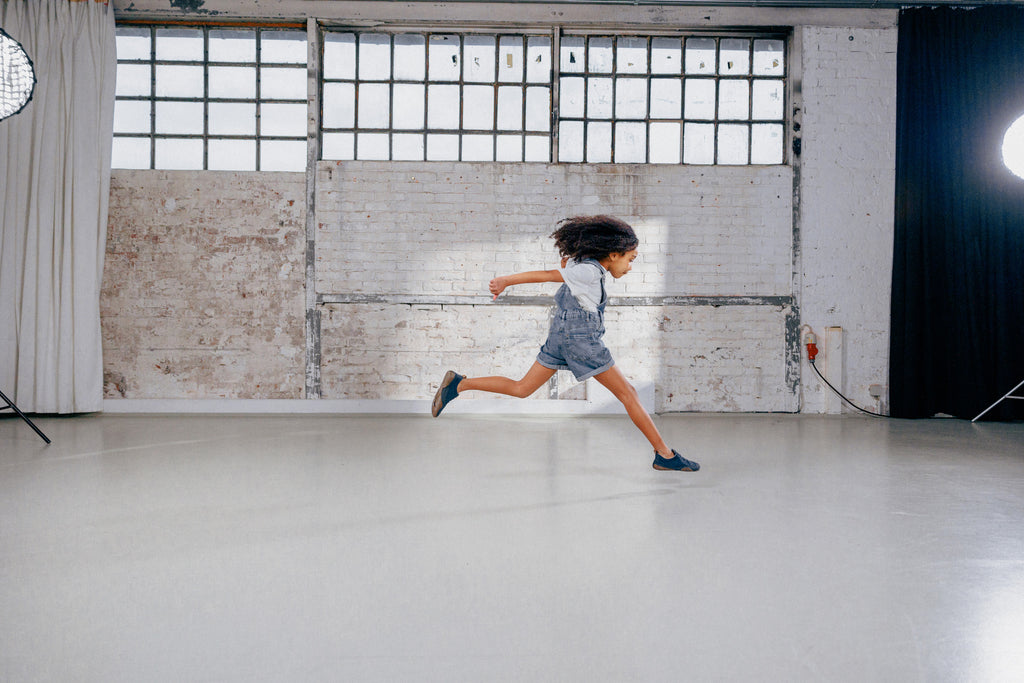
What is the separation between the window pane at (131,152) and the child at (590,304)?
3.68m

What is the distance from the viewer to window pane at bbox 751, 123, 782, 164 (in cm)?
521

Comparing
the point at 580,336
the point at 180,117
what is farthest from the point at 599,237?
the point at 180,117

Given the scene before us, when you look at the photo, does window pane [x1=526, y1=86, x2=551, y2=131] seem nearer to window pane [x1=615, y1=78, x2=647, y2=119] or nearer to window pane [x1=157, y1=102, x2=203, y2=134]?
window pane [x1=615, y1=78, x2=647, y2=119]

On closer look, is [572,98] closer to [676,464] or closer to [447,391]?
[447,391]

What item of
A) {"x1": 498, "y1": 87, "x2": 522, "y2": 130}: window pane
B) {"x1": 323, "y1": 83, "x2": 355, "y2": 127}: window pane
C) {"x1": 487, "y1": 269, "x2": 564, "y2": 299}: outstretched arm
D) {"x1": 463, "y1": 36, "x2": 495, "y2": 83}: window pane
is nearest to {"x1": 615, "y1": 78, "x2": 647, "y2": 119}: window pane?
{"x1": 498, "y1": 87, "x2": 522, "y2": 130}: window pane

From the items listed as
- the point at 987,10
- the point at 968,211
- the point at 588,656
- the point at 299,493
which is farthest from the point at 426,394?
the point at 987,10

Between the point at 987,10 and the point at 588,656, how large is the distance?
588 centimetres

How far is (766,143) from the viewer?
5227 mm

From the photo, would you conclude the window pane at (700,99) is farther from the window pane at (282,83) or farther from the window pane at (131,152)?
the window pane at (131,152)

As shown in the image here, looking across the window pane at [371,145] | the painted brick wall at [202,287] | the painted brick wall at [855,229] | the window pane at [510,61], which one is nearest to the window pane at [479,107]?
the window pane at [510,61]

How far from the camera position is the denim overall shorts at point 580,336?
2.90 m

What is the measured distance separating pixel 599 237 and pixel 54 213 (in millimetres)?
4074

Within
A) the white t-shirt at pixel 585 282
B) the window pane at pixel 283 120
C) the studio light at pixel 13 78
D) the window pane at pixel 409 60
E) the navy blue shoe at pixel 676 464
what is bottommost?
the navy blue shoe at pixel 676 464

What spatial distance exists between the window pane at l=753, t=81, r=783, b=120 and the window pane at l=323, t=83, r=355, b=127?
319cm
